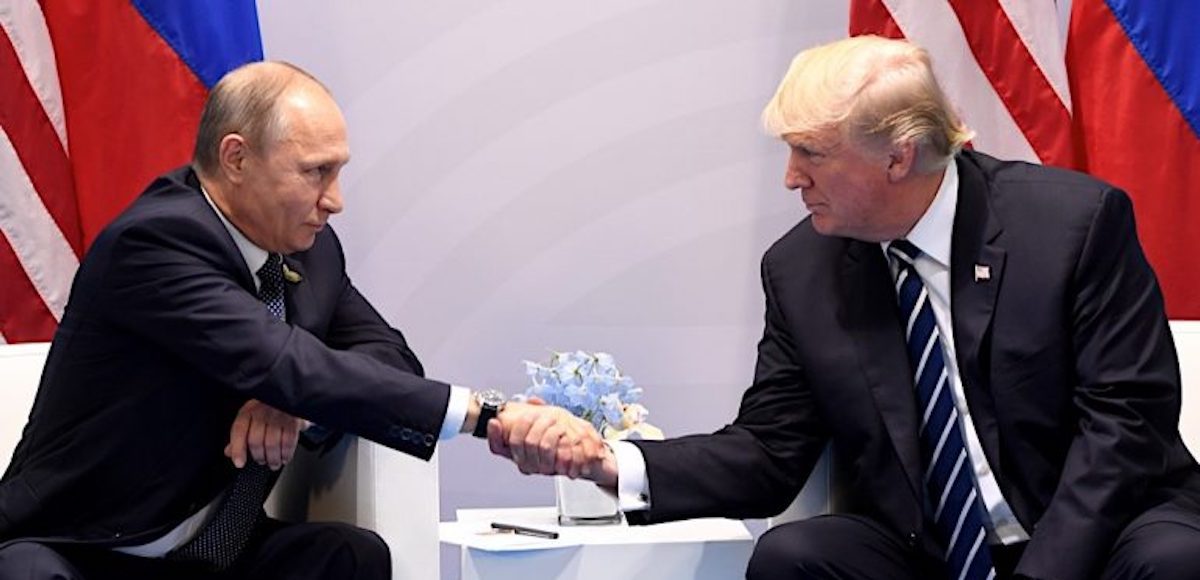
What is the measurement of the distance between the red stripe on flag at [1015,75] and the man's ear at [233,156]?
1.74 metres

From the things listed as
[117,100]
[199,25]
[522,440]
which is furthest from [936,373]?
[117,100]

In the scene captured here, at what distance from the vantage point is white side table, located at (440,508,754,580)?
12.0 ft

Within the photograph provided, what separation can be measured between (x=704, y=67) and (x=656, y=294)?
0.56 metres

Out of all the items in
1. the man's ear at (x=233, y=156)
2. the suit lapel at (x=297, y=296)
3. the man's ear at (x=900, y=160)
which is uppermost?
the man's ear at (x=233, y=156)

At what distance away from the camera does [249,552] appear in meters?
3.27

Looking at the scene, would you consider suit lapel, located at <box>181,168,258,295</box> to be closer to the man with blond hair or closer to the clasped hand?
the clasped hand

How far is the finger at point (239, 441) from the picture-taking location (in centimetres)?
315

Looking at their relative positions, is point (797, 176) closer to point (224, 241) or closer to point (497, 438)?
point (497, 438)

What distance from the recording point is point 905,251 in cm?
338

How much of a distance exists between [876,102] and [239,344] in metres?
1.16

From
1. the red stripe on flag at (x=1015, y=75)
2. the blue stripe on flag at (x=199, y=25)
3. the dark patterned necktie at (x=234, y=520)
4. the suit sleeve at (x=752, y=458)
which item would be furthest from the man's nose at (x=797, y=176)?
the blue stripe on flag at (x=199, y=25)

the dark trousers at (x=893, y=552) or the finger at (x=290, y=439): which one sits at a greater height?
the finger at (x=290, y=439)

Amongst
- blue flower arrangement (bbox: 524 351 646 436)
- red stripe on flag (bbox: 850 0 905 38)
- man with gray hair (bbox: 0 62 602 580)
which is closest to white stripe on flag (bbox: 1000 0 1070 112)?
red stripe on flag (bbox: 850 0 905 38)

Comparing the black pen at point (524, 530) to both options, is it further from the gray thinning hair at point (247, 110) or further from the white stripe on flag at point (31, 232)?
the white stripe on flag at point (31, 232)
